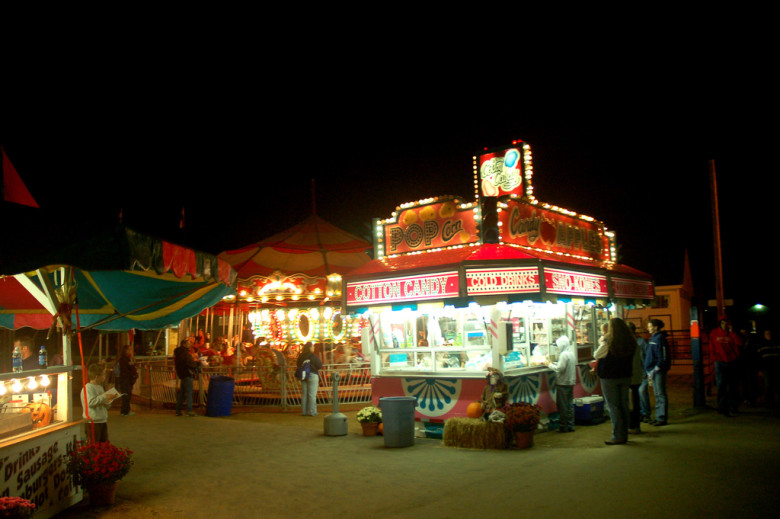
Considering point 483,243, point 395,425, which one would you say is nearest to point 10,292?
point 395,425

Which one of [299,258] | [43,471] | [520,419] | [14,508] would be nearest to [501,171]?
[520,419]

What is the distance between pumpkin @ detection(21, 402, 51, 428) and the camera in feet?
21.2

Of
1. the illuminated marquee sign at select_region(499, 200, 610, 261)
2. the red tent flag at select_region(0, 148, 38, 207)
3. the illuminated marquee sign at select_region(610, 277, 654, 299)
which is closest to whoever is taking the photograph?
the red tent flag at select_region(0, 148, 38, 207)

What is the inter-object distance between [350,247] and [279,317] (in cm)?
337

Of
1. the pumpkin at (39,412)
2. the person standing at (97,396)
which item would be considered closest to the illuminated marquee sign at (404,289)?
the person standing at (97,396)

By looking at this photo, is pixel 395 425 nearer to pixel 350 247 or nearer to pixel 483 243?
pixel 483 243

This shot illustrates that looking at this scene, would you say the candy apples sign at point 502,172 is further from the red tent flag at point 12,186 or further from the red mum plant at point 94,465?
the red mum plant at point 94,465

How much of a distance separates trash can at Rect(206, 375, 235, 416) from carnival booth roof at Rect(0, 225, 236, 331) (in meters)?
4.37

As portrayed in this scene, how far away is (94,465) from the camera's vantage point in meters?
6.68

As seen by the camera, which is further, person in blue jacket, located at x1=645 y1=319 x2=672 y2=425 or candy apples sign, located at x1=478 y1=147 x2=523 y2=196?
candy apples sign, located at x1=478 y1=147 x2=523 y2=196

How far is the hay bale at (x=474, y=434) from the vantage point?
9422mm

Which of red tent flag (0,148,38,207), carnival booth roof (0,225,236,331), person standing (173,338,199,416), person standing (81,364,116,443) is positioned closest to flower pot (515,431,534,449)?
carnival booth roof (0,225,236,331)

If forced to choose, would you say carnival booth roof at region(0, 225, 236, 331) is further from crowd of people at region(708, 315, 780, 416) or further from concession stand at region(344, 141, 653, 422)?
crowd of people at region(708, 315, 780, 416)

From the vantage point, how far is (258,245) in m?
20.5
